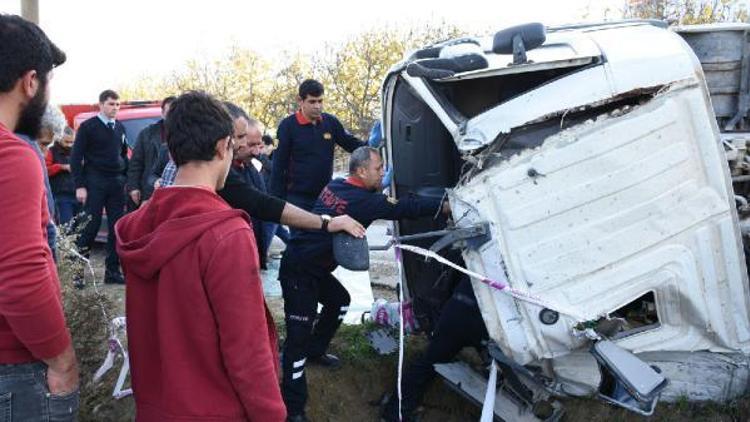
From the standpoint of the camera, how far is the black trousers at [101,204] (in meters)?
6.29

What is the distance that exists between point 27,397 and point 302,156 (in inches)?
148

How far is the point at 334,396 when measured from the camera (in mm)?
4230

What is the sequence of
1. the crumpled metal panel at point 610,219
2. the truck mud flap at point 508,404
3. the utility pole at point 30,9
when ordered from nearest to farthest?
the crumpled metal panel at point 610,219 < the truck mud flap at point 508,404 < the utility pole at point 30,9

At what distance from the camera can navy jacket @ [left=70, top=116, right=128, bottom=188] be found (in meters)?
6.30

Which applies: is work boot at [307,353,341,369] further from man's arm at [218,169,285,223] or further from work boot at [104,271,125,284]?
work boot at [104,271,125,284]

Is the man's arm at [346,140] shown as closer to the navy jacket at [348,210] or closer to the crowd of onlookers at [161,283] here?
the navy jacket at [348,210]

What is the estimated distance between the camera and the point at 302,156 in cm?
560

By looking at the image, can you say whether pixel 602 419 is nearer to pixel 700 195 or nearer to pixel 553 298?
pixel 553 298

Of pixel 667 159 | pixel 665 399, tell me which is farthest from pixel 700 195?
pixel 665 399

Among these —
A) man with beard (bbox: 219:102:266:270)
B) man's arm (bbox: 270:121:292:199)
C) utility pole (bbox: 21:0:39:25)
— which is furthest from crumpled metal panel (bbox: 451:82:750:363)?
utility pole (bbox: 21:0:39:25)

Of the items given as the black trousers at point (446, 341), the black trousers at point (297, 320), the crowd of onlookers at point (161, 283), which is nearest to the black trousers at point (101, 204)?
the black trousers at point (297, 320)

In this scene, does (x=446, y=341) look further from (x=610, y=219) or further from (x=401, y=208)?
(x=610, y=219)

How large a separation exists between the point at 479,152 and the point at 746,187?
1578mm

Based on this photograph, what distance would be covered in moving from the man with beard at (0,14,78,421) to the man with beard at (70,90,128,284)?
4.43 meters
